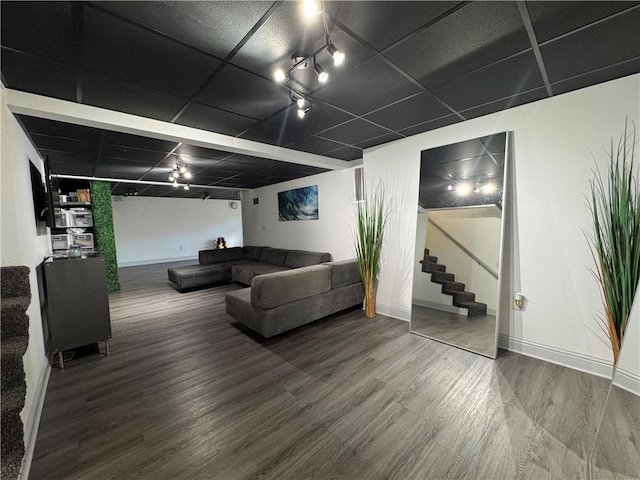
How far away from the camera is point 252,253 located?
6500 millimetres

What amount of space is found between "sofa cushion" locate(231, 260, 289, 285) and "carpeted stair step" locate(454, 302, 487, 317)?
130 inches

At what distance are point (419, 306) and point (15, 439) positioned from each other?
3351 millimetres

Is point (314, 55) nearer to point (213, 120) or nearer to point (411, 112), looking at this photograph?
point (411, 112)

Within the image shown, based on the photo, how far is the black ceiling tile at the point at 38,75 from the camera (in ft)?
5.24

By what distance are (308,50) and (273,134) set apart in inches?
60.8

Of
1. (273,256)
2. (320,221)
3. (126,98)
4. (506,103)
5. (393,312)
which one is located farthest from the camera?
(273,256)

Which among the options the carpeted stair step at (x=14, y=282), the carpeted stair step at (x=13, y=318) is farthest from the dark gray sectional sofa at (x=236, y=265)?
the carpeted stair step at (x=13, y=318)

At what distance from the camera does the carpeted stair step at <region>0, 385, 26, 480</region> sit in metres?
1.06

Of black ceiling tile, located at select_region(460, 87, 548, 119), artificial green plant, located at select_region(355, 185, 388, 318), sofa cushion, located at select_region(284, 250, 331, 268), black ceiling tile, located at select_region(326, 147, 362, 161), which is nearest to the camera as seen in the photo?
black ceiling tile, located at select_region(460, 87, 548, 119)

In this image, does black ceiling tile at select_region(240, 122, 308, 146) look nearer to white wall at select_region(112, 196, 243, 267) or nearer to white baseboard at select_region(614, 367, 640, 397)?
white baseboard at select_region(614, 367, 640, 397)

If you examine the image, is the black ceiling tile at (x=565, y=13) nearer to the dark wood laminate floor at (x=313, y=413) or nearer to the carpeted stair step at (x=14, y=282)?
the dark wood laminate floor at (x=313, y=413)

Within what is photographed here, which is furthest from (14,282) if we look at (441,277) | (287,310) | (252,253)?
(252,253)

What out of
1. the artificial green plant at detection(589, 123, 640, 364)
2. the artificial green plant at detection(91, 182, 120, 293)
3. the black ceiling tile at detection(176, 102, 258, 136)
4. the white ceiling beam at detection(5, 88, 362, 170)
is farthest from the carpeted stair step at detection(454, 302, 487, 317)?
the artificial green plant at detection(91, 182, 120, 293)

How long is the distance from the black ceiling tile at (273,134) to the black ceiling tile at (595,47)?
2266 mm
